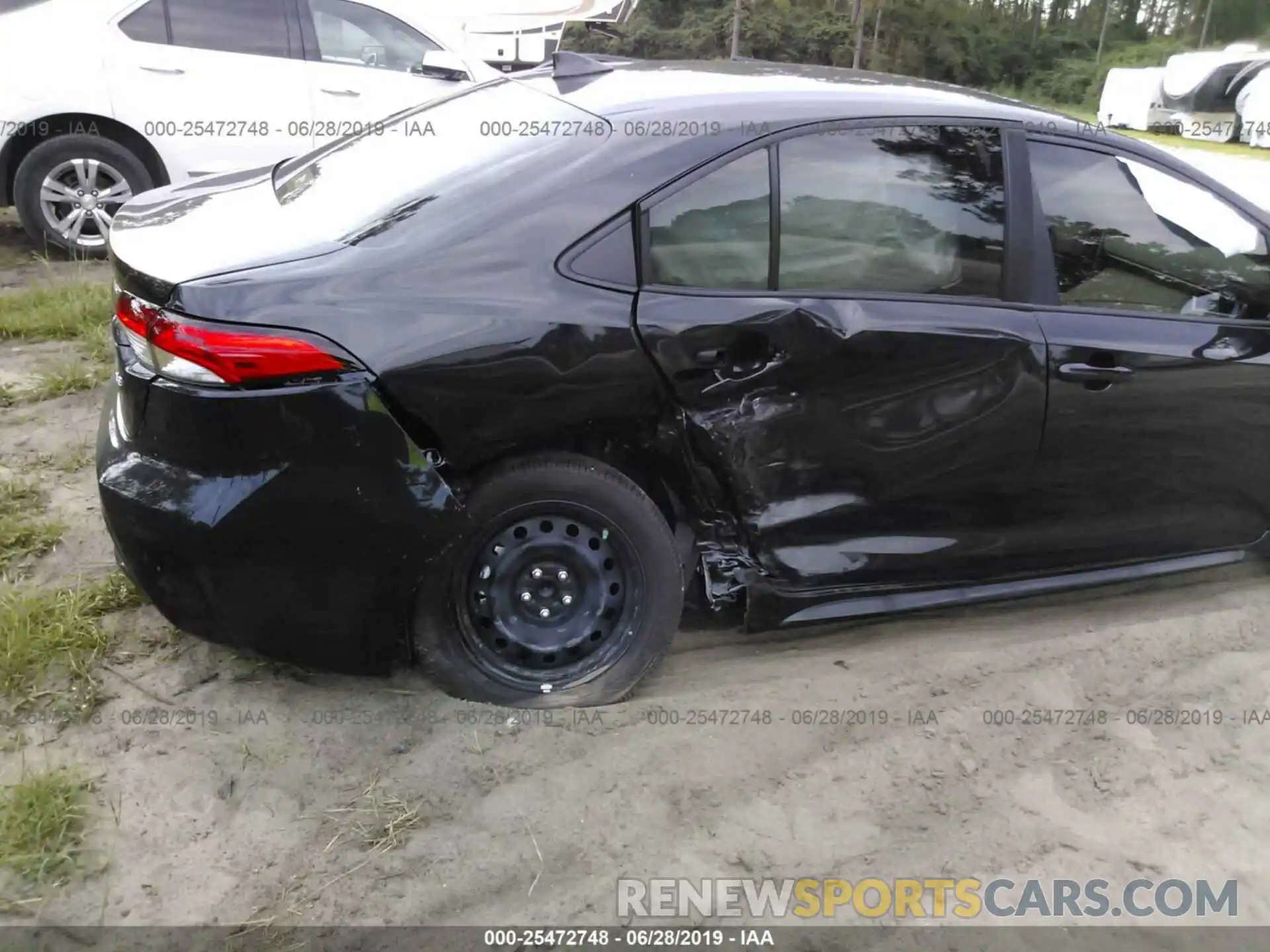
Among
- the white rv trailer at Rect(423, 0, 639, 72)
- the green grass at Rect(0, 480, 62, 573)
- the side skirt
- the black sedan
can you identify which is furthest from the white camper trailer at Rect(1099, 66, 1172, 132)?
the green grass at Rect(0, 480, 62, 573)

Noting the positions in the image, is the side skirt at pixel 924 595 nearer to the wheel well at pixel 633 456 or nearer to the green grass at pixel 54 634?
the wheel well at pixel 633 456

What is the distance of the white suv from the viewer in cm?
632

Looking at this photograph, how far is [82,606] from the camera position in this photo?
2.94 m

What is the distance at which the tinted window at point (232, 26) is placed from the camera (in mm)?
6727

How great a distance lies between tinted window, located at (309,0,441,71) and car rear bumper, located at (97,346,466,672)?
5.37 metres

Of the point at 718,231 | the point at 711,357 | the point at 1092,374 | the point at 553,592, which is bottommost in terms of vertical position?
the point at 553,592

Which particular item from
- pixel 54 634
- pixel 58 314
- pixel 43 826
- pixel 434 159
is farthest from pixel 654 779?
pixel 58 314

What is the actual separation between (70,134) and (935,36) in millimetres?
18870

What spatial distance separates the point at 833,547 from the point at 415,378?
1.23 meters

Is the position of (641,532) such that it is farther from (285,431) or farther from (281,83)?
(281,83)

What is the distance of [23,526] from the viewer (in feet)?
11.0

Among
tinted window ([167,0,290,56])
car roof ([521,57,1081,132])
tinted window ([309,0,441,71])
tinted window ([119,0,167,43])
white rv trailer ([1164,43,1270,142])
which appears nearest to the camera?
car roof ([521,57,1081,132])

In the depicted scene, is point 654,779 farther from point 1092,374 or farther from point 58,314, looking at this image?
point 58,314

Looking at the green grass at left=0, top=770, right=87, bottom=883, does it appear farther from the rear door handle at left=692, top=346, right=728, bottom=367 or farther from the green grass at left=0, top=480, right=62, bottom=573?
the rear door handle at left=692, top=346, right=728, bottom=367
